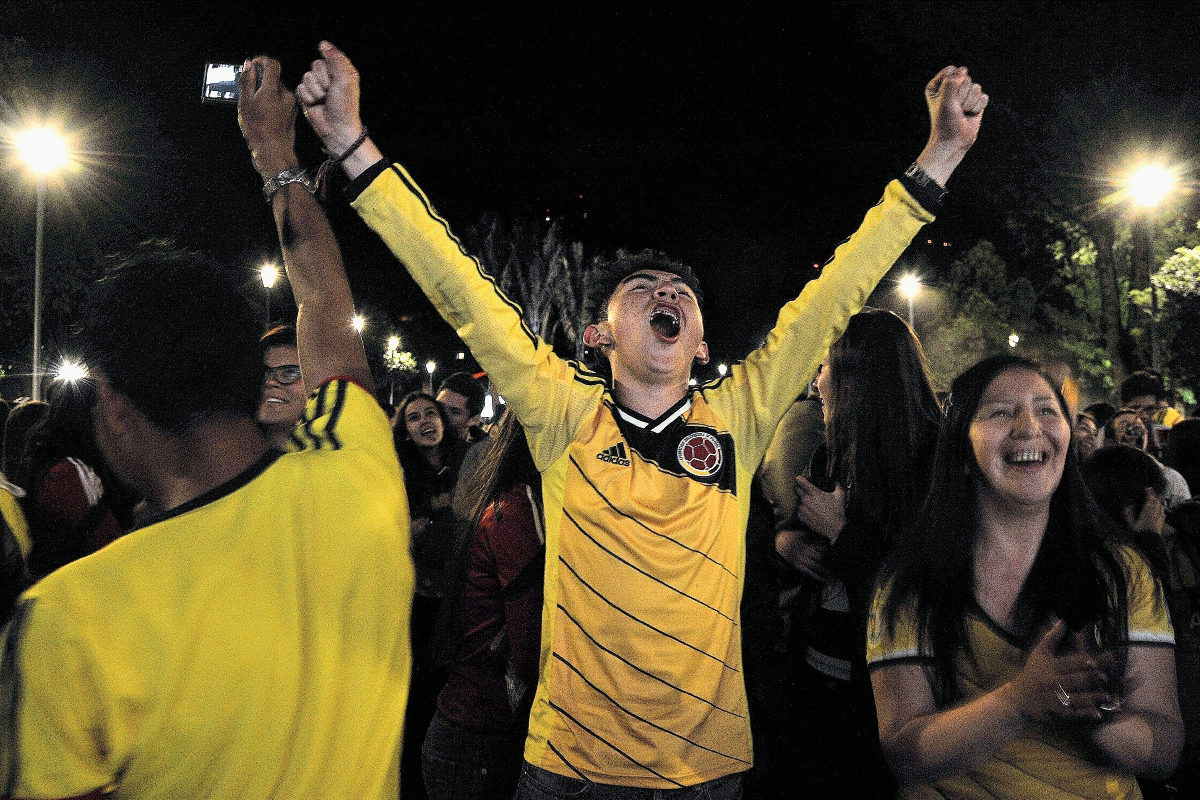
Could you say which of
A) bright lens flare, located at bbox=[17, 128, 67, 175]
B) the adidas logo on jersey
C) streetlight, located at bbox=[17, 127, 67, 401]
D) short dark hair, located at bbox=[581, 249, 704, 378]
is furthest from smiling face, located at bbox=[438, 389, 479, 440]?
bright lens flare, located at bbox=[17, 128, 67, 175]

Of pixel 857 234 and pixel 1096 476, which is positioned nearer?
pixel 857 234

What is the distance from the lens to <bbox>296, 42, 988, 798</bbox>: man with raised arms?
2504 millimetres

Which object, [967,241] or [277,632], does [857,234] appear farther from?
[967,241]

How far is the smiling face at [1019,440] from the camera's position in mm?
2383

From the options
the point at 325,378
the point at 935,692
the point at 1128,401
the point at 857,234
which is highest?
the point at 1128,401

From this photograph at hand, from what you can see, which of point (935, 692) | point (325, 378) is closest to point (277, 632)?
point (325, 378)

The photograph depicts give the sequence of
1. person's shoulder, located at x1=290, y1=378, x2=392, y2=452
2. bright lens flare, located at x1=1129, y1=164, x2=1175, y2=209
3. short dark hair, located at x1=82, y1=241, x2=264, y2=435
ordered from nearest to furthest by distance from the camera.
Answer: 1. short dark hair, located at x1=82, y1=241, x2=264, y2=435
2. person's shoulder, located at x1=290, y1=378, x2=392, y2=452
3. bright lens flare, located at x1=1129, y1=164, x2=1175, y2=209

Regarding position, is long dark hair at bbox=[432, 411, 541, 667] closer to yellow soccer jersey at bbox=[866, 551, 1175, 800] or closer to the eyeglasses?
the eyeglasses

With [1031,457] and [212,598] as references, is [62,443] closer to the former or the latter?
[212,598]

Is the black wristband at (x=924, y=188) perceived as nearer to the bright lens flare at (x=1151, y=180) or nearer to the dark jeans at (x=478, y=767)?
the dark jeans at (x=478, y=767)

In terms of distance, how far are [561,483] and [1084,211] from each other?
29.6 m

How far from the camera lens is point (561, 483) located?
2.83m

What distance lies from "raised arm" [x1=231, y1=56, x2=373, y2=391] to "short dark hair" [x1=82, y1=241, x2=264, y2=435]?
0.33 metres

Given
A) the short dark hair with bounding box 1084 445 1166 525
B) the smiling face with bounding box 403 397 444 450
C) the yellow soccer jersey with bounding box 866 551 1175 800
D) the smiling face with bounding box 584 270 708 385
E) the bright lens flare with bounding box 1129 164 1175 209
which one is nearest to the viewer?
the yellow soccer jersey with bounding box 866 551 1175 800
